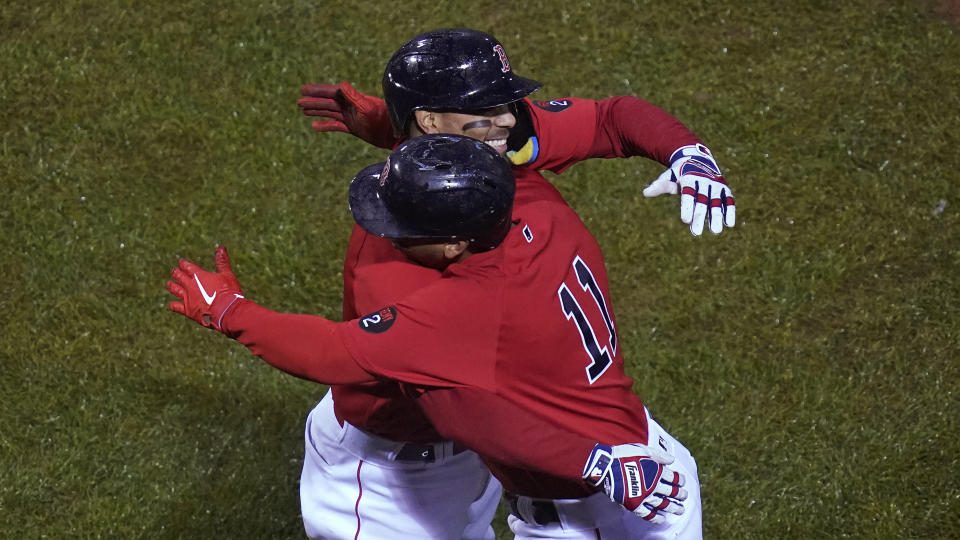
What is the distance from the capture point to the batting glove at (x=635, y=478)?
376 centimetres

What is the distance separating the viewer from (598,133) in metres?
4.75

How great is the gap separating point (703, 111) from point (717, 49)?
0.60 m

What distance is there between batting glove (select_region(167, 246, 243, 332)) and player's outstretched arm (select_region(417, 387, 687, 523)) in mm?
805

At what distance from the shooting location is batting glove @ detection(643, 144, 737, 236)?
4219 mm

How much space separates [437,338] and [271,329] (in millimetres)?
612

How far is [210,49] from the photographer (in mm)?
7684

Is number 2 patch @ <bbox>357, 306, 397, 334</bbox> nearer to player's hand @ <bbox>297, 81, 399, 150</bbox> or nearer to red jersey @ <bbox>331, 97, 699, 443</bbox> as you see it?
red jersey @ <bbox>331, 97, 699, 443</bbox>

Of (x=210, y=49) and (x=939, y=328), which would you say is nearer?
(x=939, y=328)

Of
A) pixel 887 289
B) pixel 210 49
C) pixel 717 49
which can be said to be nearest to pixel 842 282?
pixel 887 289

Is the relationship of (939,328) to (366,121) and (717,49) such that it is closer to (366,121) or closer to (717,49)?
(717,49)

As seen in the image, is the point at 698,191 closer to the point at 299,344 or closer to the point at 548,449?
the point at 548,449

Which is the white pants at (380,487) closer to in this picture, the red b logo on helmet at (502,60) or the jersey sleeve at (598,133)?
the jersey sleeve at (598,133)

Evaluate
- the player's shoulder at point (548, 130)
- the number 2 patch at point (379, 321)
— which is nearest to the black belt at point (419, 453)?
the number 2 patch at point (379, 321)

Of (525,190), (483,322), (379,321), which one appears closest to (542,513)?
(483,322)
